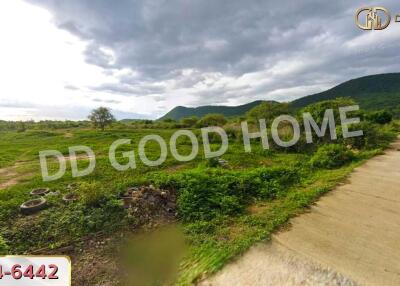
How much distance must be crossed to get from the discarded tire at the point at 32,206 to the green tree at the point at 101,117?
30.5m

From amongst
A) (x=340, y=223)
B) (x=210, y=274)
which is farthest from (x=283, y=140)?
(x=210, y=274)

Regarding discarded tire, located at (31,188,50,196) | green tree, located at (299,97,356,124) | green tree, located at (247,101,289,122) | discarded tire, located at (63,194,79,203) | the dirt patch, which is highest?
green tree, located at (247,101,289,122)

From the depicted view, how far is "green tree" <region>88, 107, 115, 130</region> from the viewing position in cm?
3469

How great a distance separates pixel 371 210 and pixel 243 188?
2723 millimetres

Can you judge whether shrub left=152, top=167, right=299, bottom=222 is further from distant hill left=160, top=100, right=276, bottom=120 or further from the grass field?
distant hill left=160, top=100, right=276, bottom=120

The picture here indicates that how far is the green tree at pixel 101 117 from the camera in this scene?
3469 cm

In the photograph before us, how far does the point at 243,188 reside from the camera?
6.86 m

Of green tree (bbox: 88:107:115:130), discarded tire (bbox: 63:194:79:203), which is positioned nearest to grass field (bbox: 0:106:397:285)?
discarded tire (bbox: 63:194:79:203)

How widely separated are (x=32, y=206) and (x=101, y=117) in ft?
101

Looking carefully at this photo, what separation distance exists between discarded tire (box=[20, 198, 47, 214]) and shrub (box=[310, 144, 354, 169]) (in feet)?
27.0

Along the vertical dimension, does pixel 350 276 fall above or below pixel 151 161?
below

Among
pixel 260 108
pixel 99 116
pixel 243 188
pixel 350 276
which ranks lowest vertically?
pixel 350 276

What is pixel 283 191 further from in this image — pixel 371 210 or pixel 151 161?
pixel 151 161

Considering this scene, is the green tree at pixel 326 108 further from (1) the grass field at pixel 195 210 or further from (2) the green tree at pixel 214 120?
(2) the green tree at pixel 214 120
